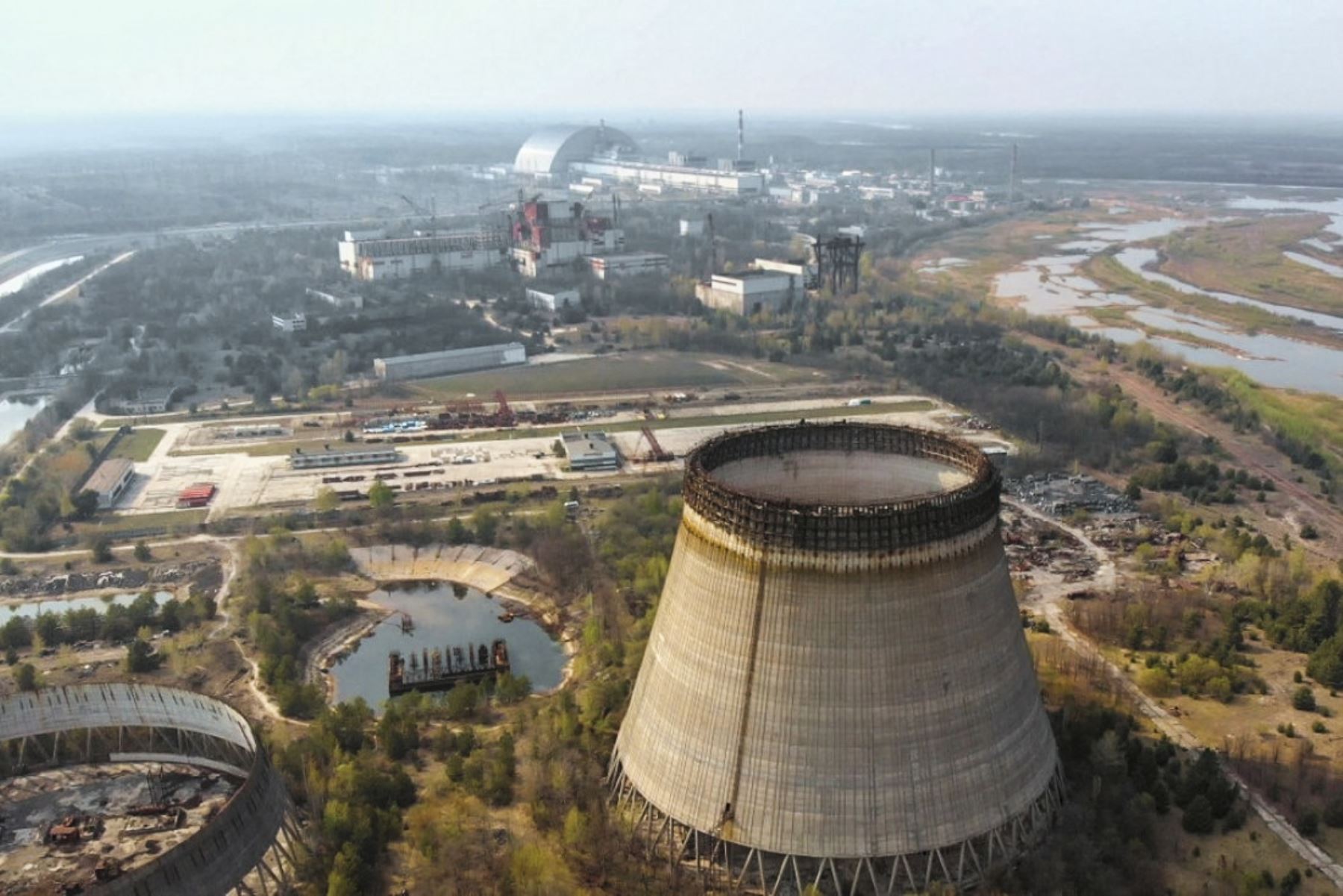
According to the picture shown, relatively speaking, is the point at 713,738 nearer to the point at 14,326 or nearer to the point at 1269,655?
the point at 1269,655

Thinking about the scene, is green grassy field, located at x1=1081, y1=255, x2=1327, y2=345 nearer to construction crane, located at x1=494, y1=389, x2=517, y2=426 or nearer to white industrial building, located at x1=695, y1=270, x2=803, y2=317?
white industrial building, located at x1=695, y1=270, x2=803, y2=317

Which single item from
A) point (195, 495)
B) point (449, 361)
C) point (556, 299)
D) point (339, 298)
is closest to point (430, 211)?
point (339, 298)

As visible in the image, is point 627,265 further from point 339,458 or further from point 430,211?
point 430,211

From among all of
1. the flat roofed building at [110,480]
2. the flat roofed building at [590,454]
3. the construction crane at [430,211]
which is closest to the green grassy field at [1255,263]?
the flat roofed building at [590,454]

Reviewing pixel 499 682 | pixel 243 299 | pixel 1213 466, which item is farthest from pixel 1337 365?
pixel 243 299

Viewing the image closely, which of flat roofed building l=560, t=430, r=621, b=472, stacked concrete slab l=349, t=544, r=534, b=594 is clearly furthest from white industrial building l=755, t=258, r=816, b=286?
stacked concrete slab l=349, t=544, r=534, b=594
